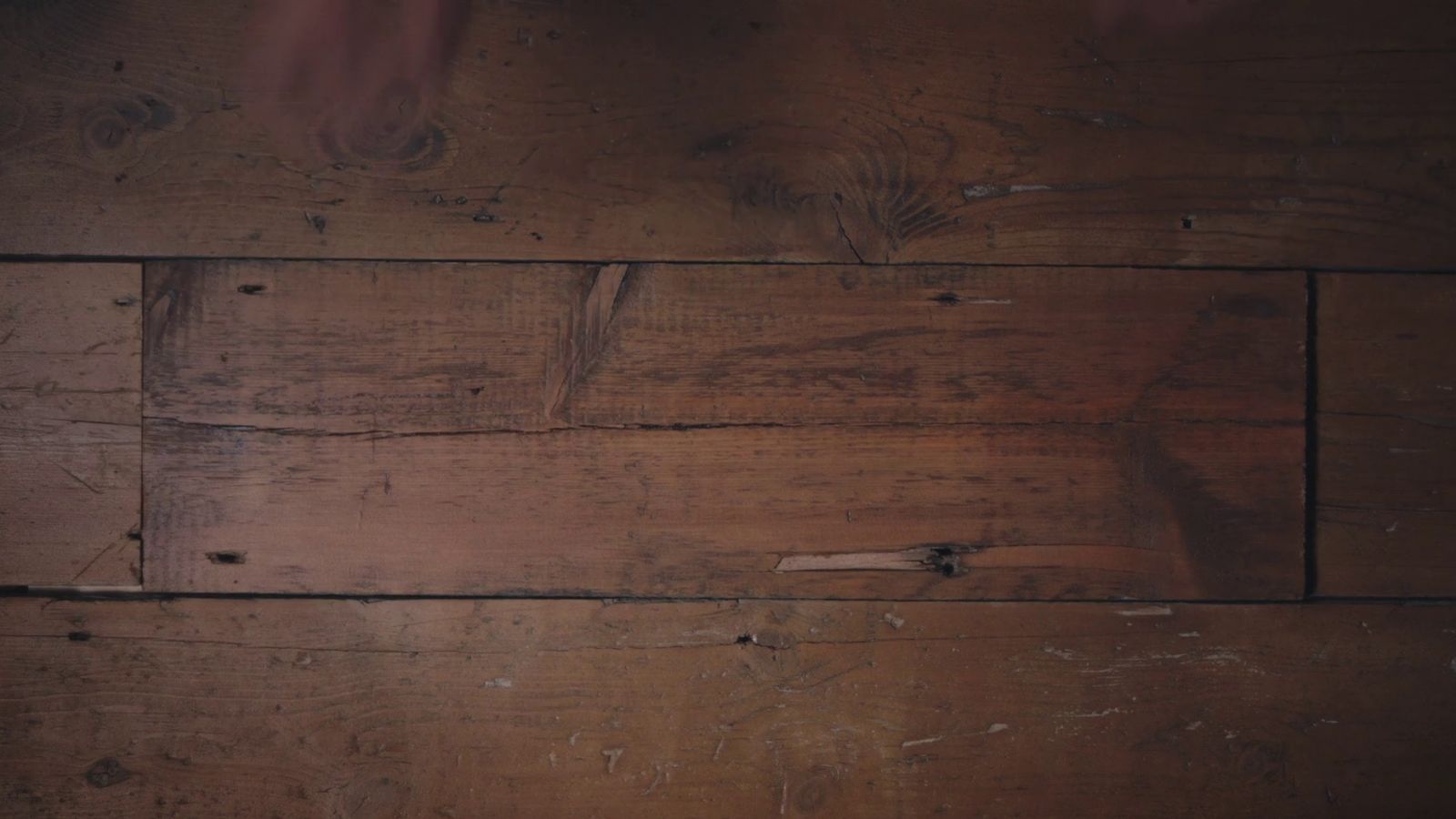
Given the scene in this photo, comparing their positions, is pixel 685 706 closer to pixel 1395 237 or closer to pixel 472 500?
pixel 472 500

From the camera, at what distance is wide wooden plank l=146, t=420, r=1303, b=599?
859 millimetres

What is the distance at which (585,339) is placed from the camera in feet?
2.82

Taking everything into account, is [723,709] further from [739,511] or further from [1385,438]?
[1385,438]

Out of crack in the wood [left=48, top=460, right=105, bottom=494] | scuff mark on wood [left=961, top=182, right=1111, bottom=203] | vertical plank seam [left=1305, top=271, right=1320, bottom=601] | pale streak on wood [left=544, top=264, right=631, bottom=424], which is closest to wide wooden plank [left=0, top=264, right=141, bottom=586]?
crack in the wood [left=48, top=460, right=105, bottom=494]

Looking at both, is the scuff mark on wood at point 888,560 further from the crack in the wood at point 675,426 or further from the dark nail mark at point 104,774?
the dark nail mark at point 104,774

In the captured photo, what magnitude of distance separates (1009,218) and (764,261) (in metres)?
0.23

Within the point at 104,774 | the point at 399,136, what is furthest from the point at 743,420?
the point at 104,774

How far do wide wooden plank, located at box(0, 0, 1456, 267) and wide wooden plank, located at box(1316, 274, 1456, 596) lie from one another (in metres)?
0.05

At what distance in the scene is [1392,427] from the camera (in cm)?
88

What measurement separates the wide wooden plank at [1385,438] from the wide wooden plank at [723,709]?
0.16 ft

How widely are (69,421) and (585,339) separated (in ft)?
1.55

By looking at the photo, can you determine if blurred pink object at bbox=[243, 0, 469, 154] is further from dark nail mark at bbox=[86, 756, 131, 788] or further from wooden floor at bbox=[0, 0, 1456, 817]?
dark nail mark at bbox=[86, 756, 131, 788]

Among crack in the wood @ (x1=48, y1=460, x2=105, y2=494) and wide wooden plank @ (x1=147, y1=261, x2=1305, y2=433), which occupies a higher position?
wide wooden plank @ (x1=147, y1=261, x2=1305, y2=433)

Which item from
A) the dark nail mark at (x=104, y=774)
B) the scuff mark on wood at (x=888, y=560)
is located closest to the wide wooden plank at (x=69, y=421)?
the dark nail mark at (x=104, y=774)
